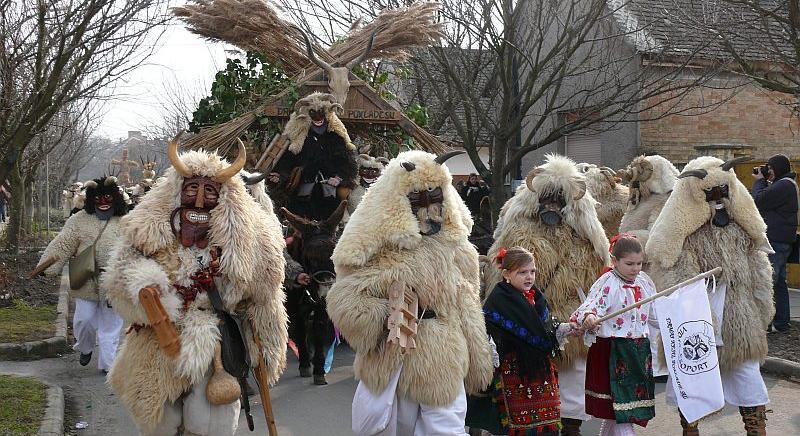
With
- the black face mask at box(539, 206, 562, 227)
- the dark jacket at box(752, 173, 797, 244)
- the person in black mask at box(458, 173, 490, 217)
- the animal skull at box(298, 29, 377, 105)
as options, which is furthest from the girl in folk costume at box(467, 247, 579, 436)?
the person in black mask at box(458, 173, 490, 217)

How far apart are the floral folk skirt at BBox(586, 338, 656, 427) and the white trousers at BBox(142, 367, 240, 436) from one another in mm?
2388

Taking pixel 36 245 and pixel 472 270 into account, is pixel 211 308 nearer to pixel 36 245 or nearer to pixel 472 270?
pixel 472 270

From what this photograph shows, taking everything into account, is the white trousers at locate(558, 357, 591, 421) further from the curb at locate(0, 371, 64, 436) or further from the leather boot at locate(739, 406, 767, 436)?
the curb at locate(0, 371, 64, 436)

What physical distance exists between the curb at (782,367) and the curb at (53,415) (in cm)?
670

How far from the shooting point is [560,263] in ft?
22.2

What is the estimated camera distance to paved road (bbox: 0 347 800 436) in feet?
24.0

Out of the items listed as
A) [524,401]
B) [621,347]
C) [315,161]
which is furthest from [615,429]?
[315,161]

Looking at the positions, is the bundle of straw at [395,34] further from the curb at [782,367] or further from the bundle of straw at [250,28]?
the curb at [782,367]

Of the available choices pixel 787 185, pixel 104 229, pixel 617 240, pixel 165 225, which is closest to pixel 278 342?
pixel 165 225

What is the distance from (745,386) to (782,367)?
3.04 m

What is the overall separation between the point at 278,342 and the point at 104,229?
474 cm

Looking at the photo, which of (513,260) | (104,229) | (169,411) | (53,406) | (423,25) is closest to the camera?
(169,411)

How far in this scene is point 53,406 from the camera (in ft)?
25.2

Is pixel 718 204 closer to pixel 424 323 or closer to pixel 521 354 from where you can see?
pixel 521 354
